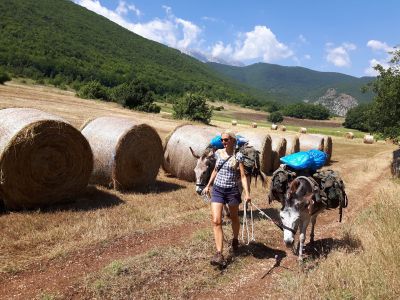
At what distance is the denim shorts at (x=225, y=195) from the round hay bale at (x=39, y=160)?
4.51 meters

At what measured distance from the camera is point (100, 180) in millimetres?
12125

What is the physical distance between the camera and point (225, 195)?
744 centimetres

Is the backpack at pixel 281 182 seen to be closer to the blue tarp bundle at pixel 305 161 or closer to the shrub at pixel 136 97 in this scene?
the blue tarp bundle at pixel 305 161

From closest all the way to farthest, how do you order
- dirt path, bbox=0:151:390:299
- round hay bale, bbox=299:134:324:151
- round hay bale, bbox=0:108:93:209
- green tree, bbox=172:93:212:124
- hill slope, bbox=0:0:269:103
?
1. dirt path, bbox=0:151:390:299
2. round hay bale, bbox=0:108:93:209
3. round hay bale, bbox=299:134:324:151
4. green tree, bbox=172:93:212:124
5. hill slope, bbox=0:0:269:103

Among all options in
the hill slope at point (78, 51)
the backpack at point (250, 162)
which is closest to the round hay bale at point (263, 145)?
the backpack at point (250, 162)

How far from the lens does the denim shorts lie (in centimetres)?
740

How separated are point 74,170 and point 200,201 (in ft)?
11.6

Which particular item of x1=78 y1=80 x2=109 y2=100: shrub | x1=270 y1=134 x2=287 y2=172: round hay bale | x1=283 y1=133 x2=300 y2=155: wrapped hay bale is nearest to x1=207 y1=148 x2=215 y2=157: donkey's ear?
x1=270 y1=134 x2=287 y2=172: round hay bale

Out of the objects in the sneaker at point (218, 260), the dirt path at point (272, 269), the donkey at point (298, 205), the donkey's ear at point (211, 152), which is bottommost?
the dirt path at point (272, 269)

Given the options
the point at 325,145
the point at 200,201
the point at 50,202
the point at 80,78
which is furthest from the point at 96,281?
the point at 80,78

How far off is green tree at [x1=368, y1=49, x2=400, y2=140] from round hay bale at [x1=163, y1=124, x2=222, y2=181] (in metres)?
9.86

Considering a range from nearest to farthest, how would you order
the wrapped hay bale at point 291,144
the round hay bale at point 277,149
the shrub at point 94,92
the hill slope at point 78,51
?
the round hay bale at point 277,149, the wrapped hay bale at point 291,144, the shrub at point 94,92, the hill slope at point 78,51

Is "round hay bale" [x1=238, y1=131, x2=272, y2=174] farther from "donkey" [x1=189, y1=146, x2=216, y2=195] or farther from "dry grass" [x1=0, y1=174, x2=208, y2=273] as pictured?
"donkey" [x1=189, y1=146, x2=216, y2=195]

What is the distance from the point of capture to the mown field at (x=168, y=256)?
6.05 metres
